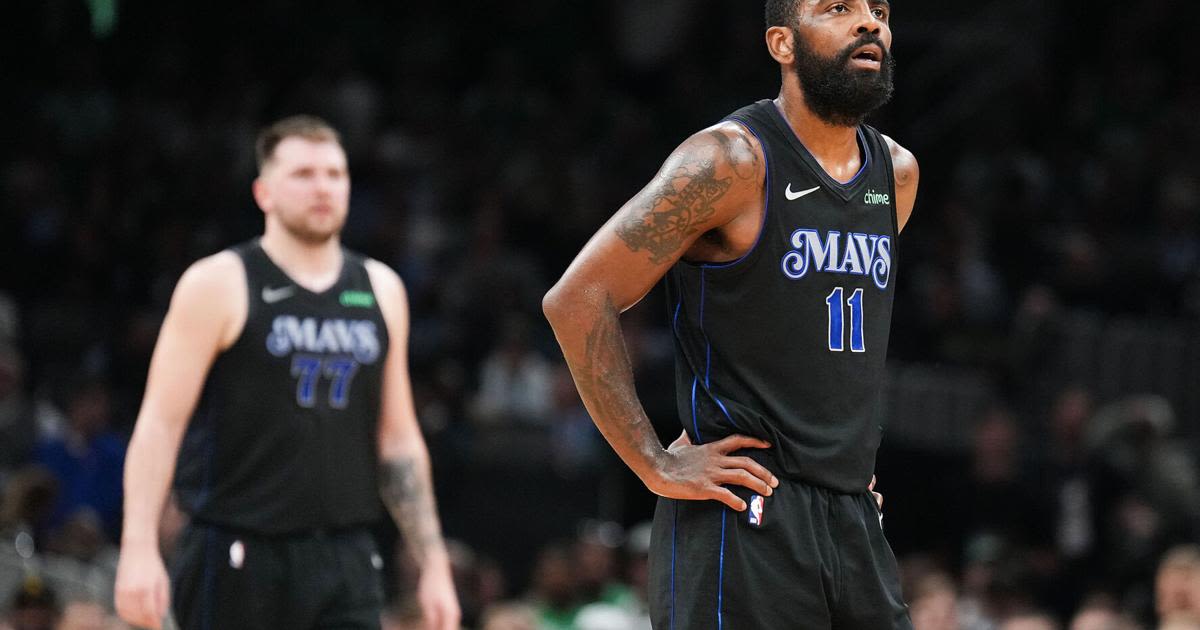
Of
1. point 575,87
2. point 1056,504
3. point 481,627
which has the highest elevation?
point 575,87

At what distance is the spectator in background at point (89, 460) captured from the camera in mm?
10398

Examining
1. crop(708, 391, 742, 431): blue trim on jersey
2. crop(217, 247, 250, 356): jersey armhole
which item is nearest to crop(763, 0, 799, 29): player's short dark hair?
crop(708, 391, 742, 431): blue trim on jersey

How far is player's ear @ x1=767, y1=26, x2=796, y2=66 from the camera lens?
163 inches

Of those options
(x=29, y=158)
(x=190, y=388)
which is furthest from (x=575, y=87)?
(x=190, y=388)

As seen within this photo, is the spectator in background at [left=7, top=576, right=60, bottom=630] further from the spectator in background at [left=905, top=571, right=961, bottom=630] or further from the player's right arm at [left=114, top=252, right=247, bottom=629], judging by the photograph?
the spectator in background at [left=905, top=571, right=961, bottom=630]

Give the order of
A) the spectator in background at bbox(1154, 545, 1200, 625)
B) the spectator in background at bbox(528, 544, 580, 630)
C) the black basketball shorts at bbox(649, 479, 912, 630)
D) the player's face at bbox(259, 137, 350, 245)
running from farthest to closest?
the spectator in background at bbox(528, 544, 580, 630) → the spectator in background at bbox(1154, 545, 1200, 625) → the player's face at bbox(259, 137, 350, 245) → the black basketball shorts at bbox(649, 479, 912, 630)

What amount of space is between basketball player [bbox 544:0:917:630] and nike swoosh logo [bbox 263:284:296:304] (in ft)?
6.16

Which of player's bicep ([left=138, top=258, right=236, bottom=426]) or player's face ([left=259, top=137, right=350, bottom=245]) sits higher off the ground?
player's face ([left=259, top=137, right=350, bottom=245])

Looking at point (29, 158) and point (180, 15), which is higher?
point (180, 15)

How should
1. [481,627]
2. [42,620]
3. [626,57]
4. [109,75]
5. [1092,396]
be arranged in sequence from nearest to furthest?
[42,620] → [481,627] → [1092,396] → [109,75] → [626,57]

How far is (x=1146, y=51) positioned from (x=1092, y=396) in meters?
5.20

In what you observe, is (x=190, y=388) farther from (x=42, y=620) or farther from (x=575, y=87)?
(x=575, y=87)

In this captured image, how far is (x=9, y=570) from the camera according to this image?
844 centimetres

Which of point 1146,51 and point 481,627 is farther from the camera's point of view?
point 1146,51
